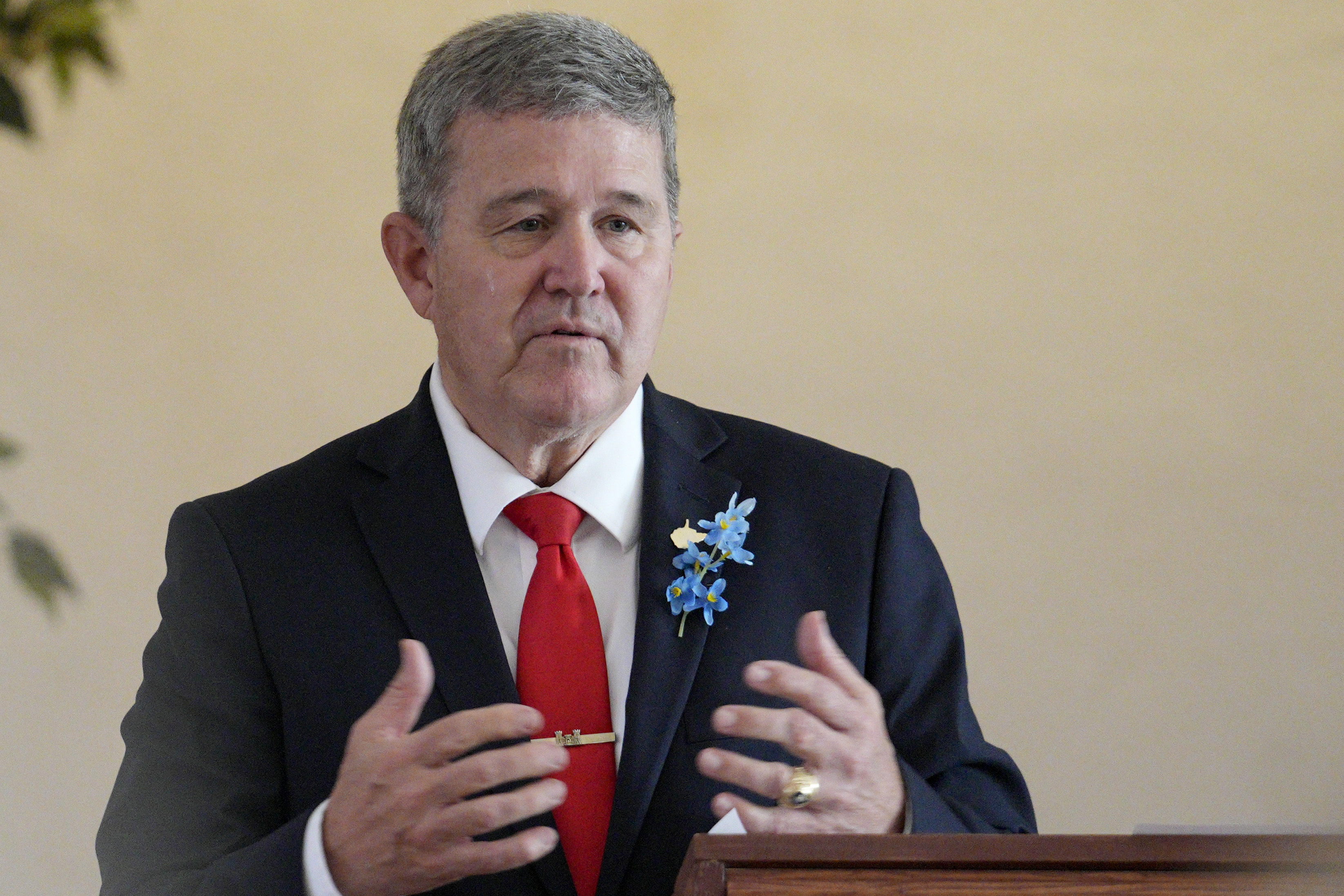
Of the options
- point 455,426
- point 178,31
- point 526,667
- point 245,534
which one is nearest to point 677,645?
point 526,667

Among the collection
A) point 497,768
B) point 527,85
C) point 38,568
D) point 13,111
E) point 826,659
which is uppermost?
point 527,85

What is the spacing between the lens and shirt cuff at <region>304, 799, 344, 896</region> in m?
1.57

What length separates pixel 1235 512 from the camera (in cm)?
303

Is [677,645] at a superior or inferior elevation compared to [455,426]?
inferior

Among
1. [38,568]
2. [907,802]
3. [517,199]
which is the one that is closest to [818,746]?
[907,802]

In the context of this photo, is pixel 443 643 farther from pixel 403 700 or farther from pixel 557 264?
pixel 557 264

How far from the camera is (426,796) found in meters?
1.43

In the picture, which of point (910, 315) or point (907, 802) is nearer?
point (907, 802)

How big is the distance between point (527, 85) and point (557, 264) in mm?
251

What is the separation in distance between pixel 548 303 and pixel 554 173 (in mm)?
176

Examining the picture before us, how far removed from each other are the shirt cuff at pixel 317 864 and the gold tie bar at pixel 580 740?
327mm

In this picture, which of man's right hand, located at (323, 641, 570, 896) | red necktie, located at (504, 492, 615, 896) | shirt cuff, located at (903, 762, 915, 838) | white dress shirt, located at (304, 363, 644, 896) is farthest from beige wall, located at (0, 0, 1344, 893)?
man's right hand, located at (323, 641, 570, 896)

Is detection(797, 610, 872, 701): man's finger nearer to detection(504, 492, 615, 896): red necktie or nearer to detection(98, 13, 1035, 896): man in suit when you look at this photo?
detection(98, 13, 1035, 896): man in suit

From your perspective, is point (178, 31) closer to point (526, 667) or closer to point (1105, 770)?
point (526, 667)
